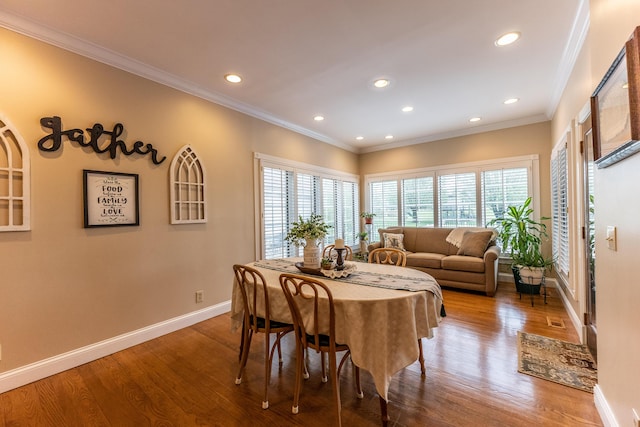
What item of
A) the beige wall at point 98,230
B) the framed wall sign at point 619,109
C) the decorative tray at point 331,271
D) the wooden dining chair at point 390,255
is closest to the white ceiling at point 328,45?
the beige wall at point 98,230

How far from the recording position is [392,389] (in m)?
2.01

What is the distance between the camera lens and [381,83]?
3.23 metres

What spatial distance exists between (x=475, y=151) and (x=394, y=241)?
7.29ft

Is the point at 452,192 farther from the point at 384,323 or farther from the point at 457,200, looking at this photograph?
the point at 384,323

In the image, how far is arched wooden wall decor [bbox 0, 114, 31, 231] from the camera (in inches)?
80.5

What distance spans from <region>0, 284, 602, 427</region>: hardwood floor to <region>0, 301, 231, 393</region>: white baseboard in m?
0.06

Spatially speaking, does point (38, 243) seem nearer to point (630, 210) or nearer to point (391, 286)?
point (391, 286)

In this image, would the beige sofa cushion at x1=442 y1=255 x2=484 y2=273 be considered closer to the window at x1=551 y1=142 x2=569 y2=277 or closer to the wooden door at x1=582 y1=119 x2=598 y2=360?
the window at x1=551 y1=142 x2=569 y2=277

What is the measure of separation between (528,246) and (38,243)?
18.8 ft

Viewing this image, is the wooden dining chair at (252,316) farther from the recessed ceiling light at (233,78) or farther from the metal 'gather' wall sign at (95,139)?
the recessed ceiling light at (233,78)

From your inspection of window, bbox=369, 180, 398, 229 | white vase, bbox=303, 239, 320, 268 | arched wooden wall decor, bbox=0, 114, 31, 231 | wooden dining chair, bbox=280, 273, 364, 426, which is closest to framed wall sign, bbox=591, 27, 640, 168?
wooden dining chair, bbox=280, 273, 364, 426

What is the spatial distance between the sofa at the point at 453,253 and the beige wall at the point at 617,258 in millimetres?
2496

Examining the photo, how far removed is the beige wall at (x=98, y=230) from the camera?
2131mm

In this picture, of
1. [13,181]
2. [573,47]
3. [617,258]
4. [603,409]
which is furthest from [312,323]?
[573,47]
